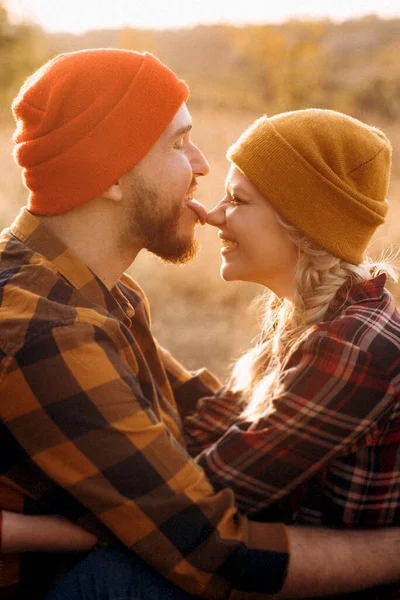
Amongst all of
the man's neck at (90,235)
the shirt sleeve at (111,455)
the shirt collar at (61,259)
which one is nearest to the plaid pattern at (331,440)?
the shirt sleeve at (111,455)

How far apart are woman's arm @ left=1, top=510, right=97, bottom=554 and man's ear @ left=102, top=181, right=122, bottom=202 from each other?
3.61 feet

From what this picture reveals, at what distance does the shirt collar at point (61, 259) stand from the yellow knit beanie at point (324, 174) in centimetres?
75

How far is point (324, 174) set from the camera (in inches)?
96.0

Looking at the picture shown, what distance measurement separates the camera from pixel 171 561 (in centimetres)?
185

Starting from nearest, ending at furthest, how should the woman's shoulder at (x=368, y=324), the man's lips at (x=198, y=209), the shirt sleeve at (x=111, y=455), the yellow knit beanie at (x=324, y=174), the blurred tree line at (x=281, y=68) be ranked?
the shirt sleeve at (x=111, y=455), the woman's shoulder at (x=368, y=324), the yellow knit beanie at (x=324, y=174), the man's lips at (x=198, y=209), the blurred tree line at (x=281, y=68)

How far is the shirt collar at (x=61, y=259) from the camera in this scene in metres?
2.18

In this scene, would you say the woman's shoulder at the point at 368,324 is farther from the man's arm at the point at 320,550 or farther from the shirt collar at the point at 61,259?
the shirt collar at the point at 61,259

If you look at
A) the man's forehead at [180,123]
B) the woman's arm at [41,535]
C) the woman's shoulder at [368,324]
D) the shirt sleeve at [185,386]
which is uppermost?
the man's forehead at [180,123]

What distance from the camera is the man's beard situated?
245 centimetres

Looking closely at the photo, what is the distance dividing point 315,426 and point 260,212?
0.89 metres

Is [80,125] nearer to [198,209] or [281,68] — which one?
[198,209]

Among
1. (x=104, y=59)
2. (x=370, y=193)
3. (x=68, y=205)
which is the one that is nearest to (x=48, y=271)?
(x=68, y=205)

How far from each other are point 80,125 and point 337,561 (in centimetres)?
163

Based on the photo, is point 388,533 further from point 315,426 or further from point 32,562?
point 32,562
